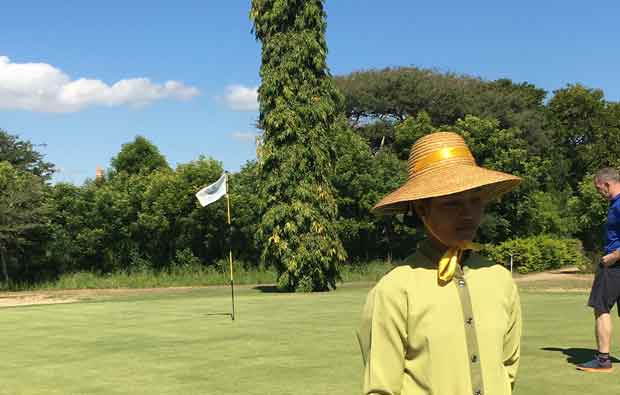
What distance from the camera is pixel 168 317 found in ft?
50.9

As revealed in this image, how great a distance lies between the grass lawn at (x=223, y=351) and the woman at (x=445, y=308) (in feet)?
15.3

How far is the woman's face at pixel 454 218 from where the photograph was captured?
281 centimetres

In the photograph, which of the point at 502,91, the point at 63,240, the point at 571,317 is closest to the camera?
the point at 571,317

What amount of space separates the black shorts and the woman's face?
5972 mm

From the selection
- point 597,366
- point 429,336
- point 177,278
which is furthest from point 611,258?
point 177,278

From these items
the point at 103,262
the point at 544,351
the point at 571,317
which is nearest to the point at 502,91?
the point at 103,262

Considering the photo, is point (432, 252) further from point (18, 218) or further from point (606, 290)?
point (18, 218)

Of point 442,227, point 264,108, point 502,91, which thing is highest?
point 502,91

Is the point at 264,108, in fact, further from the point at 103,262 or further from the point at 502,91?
the point at 502,91

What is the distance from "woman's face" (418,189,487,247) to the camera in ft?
9.21

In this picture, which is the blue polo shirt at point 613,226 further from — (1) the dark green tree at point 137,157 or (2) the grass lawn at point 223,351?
(1) the dark green tree at point 137,157

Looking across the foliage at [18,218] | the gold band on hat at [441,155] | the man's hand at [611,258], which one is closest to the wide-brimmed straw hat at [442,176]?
the gold band on hat at [441,155]

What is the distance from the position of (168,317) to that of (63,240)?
18.0 m

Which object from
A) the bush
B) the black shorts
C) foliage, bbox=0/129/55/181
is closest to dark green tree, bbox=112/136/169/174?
foliage, bbox=0/129/55/181
